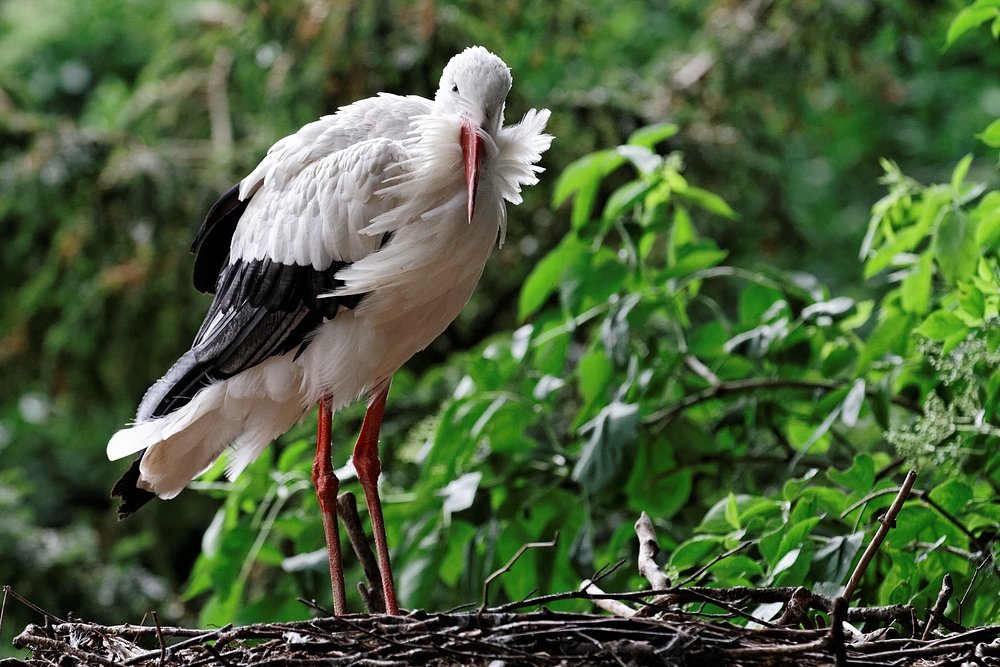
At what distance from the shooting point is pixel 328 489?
125 inches

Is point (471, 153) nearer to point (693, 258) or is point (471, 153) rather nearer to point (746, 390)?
point (693, 258)

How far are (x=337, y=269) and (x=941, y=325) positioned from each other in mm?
1761

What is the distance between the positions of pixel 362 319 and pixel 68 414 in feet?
16.6

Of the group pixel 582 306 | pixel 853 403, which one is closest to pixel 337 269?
pixel 582 306

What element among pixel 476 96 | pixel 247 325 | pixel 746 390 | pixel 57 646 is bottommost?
pixel 746 390

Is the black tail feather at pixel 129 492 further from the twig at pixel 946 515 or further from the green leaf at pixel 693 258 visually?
the twig at pixel 946 515

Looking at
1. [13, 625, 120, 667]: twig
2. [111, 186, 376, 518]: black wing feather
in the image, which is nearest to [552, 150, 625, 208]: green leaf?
[111, 186, 376, 518]: black wing feather

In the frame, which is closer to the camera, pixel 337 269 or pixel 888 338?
pixel 337 269

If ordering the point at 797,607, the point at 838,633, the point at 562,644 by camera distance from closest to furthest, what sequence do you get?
the point at 838,633, the point at 562,644, the point at 797,607

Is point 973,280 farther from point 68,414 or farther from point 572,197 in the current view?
point 68,414

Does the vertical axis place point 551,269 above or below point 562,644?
above

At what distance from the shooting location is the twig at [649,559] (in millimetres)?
2512

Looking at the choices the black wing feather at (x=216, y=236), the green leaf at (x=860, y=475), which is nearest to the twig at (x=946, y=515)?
the green leaf at (x=860, y=475)

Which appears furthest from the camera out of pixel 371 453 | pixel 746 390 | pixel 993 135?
pixel 746 390
